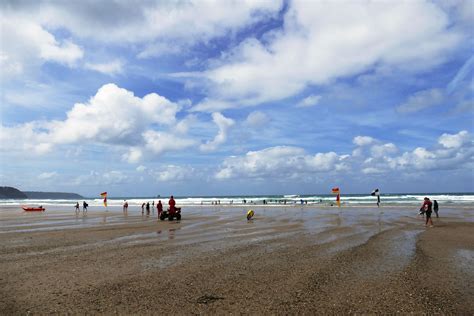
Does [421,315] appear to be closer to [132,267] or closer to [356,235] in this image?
[132,267]

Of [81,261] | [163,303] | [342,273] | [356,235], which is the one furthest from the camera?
[356,235]

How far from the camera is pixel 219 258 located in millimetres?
12289

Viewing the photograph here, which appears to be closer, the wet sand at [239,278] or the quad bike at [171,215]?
the wet sand at [239,278]

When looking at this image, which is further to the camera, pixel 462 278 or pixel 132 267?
pixel 132 267

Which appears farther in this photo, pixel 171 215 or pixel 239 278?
pixel 171 215

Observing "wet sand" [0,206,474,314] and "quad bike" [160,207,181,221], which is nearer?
"wet sand" [0,206,474,314]

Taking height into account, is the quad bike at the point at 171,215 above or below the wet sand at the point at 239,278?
above

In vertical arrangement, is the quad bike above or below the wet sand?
above

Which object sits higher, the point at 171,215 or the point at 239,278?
the point at 171,215

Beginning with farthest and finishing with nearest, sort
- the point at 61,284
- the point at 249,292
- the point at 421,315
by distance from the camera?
1. the point at 61,284
2. the point at 249,292
3. the point at 421,315

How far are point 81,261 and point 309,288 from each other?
8440 millimetres

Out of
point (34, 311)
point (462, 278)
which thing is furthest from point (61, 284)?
point (462, 278)

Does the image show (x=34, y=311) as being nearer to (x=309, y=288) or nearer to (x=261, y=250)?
(x=309, y=288)

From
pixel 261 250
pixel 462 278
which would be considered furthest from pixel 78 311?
pixel 462 278
